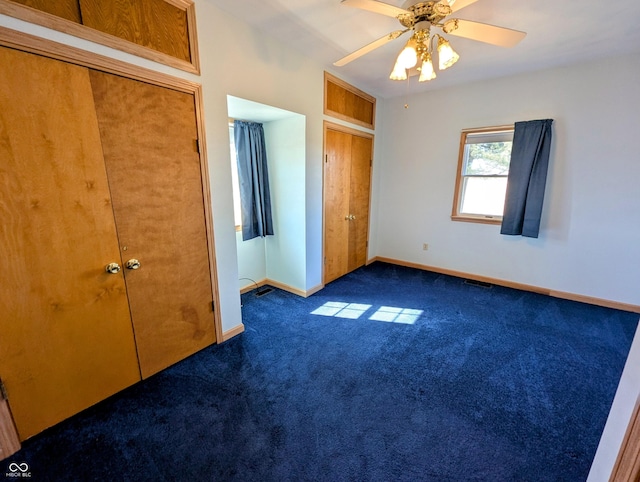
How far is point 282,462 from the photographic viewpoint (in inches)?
54.6

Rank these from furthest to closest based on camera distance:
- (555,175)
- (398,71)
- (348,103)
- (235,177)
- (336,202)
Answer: (336,202) → (348,103) → (235,177) → (555,175) → (398,71)

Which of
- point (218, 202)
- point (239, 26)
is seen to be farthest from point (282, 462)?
point (239, 26)

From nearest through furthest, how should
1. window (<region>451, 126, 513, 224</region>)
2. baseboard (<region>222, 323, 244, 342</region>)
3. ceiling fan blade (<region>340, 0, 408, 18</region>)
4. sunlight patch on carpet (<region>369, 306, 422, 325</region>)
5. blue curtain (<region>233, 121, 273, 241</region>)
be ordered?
ceiling fan blade (<region>340, 0, 408, 18</region>) → baseboard (<region>222, 323, 244, 342</region>) → sunlight patch on carpet (<region>369, 306, 422, 325</region>) → blue curtain (<region>233, 121, 273, 241</region>) → window (<region>451, 126, 513, 224</region>)

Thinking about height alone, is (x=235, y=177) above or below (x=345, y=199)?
above

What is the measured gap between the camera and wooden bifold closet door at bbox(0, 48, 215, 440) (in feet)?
4.30

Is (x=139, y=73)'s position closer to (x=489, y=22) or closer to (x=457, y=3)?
(x=457, y=3)

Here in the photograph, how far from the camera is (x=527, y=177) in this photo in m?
3.17

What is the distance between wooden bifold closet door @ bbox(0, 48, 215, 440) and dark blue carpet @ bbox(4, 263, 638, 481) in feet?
0.99

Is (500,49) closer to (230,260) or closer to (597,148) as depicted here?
(597,148)

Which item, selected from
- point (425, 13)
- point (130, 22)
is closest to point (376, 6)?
Result: point (425, 13)

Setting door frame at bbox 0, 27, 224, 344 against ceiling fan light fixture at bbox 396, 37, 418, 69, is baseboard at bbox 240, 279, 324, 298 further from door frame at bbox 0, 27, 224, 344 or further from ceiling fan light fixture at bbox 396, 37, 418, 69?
ceiling fan light fixture at bbox 396, 37, 418, 69

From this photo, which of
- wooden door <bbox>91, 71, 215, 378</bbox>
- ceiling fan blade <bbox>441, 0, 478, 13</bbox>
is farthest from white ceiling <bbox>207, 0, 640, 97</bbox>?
wooden door <bbox>91, 71, 215, 378</bbox>

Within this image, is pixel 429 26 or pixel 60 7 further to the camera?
pixel 429 26

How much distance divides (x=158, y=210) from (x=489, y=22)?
2.92 m
